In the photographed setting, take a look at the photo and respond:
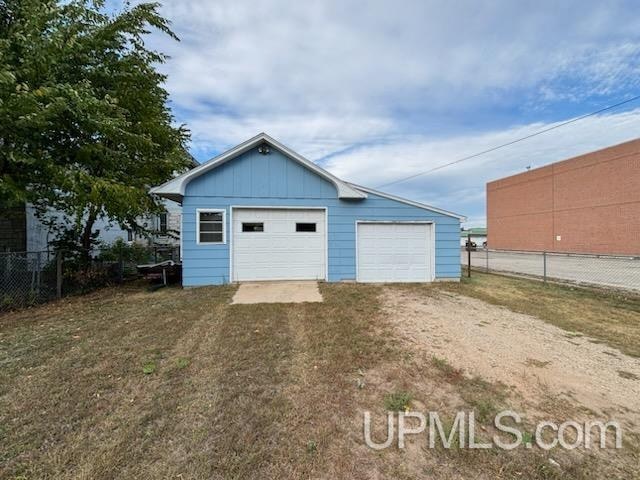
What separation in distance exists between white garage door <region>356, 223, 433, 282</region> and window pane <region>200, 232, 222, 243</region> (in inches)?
165

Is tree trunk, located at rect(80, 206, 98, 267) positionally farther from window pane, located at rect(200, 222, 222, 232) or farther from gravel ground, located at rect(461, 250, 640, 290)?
gravel ground, located at rect(461, 250, 640, 290)

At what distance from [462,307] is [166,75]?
37.5 ft

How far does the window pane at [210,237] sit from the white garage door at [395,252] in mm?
4197

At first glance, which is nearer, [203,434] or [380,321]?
[203,434]

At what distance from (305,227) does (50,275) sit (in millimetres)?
6963

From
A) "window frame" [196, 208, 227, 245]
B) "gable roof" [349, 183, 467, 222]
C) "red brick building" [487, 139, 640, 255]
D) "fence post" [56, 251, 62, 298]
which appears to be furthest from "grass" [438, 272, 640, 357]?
"red brick building" [487, 139, 640, 255]

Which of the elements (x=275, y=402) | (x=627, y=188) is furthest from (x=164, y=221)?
Answer: (x=627, y=188)

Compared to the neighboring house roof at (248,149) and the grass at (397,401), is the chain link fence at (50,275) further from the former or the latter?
the grass at (397,401)

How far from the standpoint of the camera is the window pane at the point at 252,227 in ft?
30.0

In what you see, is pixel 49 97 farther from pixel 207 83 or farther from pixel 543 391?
pixel 543 391

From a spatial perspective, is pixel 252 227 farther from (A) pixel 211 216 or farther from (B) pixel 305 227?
(B) pixel 305 227

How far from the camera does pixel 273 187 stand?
30.2 ft

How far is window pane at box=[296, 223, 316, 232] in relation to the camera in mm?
9453

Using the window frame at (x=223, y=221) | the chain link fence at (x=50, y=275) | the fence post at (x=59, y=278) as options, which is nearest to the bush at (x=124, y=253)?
the chain link fence at (x=50, y=275)
